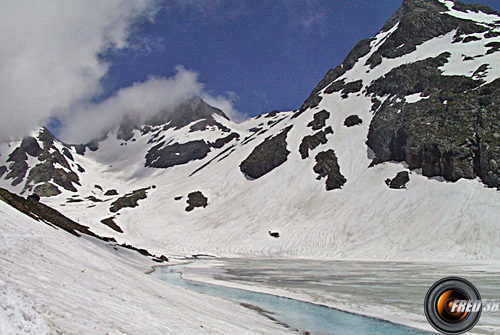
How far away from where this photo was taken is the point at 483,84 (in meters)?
86.6

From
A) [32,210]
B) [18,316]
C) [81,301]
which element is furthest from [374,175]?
[18,316]

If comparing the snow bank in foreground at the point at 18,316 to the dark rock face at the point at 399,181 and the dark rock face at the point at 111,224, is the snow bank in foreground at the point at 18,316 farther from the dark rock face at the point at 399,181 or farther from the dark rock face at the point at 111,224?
the dark rock face at the point at 111,224

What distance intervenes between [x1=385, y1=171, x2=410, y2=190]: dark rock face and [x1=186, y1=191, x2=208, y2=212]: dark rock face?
59.3 meters

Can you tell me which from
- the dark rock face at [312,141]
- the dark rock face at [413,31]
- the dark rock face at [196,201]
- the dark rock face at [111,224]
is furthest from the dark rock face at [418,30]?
the dark rock face at [111,224]

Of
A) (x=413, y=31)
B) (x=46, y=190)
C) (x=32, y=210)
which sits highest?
(x=413, y=31)

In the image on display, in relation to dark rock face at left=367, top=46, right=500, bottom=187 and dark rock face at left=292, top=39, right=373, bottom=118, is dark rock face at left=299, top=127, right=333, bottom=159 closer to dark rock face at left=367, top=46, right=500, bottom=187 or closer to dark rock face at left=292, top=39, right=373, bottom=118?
dark rock face at left=367, top=46, right=500, bottom=187

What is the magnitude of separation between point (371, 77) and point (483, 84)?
4680 centimetres

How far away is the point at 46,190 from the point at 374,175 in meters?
168

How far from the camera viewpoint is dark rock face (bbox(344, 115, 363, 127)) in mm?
113750

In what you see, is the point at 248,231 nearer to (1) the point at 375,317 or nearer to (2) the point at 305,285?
(2) the point at 305,285

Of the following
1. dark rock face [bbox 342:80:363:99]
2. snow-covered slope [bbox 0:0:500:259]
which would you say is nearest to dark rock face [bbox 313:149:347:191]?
snow-covered slope [bbox 0:0:500:259]

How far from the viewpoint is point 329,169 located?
327 ft

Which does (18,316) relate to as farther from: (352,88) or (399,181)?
(352,88)

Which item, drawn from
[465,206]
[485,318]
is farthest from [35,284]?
[465,206]
